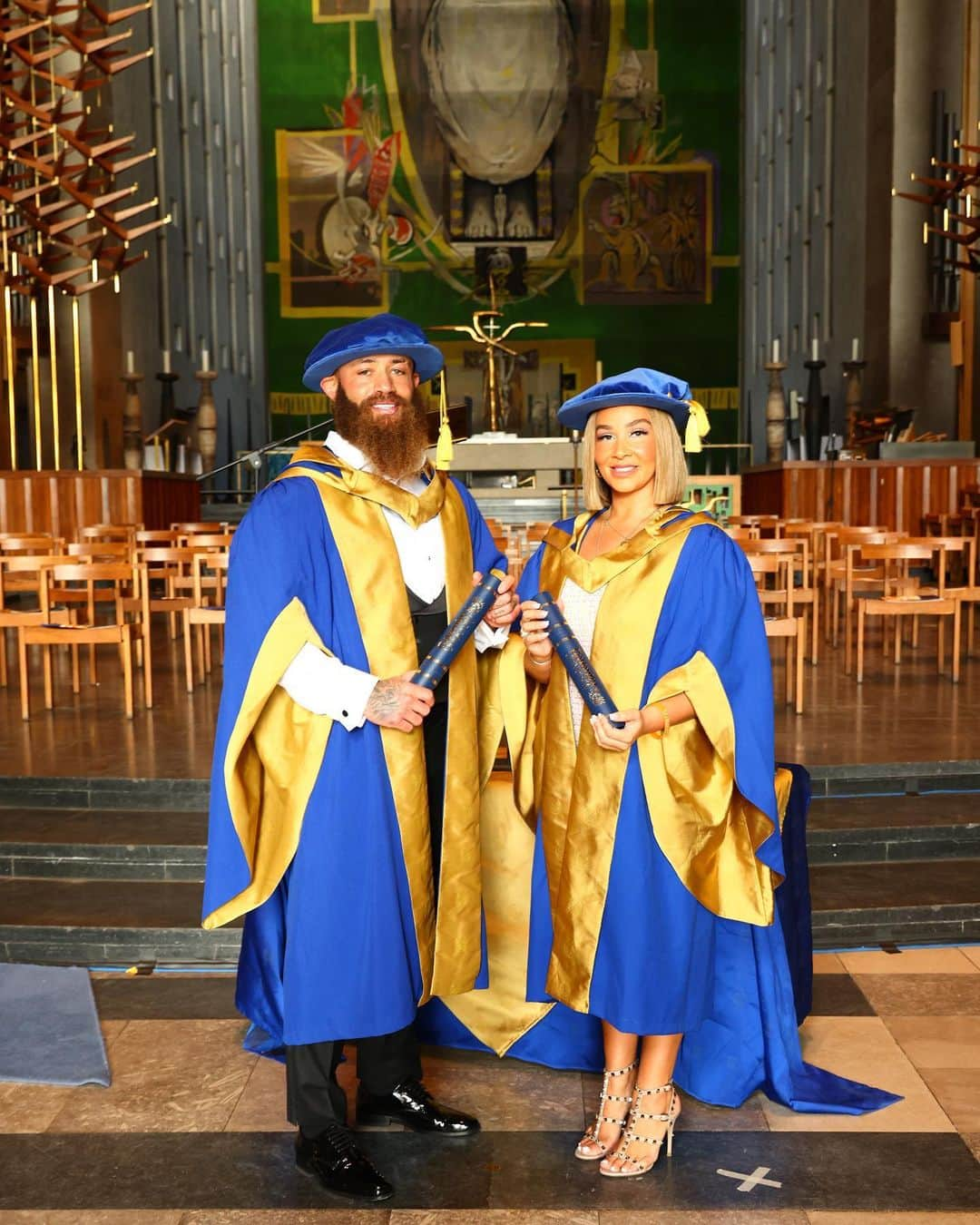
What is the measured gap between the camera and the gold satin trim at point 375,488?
260 cm

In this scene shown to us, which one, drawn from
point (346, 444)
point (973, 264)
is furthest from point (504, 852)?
point (973, 264)

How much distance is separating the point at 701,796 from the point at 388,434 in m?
0.99

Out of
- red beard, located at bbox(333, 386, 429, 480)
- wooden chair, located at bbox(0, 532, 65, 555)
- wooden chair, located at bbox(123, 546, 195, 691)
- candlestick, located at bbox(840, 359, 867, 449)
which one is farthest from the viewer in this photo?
candlestick, located at bbox(840, 359, 867, 449)

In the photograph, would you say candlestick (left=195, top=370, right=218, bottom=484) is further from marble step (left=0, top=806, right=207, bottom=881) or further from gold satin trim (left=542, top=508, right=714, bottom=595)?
gold satin trim (left=542, top=508, right=714, bottom=595)

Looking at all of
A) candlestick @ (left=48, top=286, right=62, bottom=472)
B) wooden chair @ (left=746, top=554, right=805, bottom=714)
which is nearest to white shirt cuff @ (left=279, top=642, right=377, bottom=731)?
wooden chair @ (left=746, top=554, right=805, bottom=714)

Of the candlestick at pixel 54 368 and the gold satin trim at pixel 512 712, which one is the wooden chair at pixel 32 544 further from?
the gold satin trim at pixel 512 712

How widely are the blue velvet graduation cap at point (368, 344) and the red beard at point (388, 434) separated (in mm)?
85

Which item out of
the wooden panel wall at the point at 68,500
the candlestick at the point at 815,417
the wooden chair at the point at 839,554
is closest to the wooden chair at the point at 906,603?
the wooden chair at the point at 839,554

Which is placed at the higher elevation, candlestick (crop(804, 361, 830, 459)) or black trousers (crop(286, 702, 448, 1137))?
candlestick (crop(804, 361, 830, 459))

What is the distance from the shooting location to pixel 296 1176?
2572mm

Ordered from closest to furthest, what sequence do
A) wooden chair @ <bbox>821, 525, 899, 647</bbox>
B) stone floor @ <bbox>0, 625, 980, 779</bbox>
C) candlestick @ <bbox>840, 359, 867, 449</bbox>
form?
Result: 1. stone floor @ <bbox>0, 625, 980, 779</bbox>
2. wooden chair @ <bbox>821, 525, 899, 647</bbox>
3. candlestick @ <bbox>840, 359, 867, 449</bbox>

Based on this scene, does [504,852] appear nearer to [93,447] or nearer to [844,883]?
[844,883]

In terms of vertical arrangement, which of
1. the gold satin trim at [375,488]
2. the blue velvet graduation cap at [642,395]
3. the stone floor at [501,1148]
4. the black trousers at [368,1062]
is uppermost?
the blue velvet graduation cap at [642,395]

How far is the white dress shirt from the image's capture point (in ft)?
8.16
